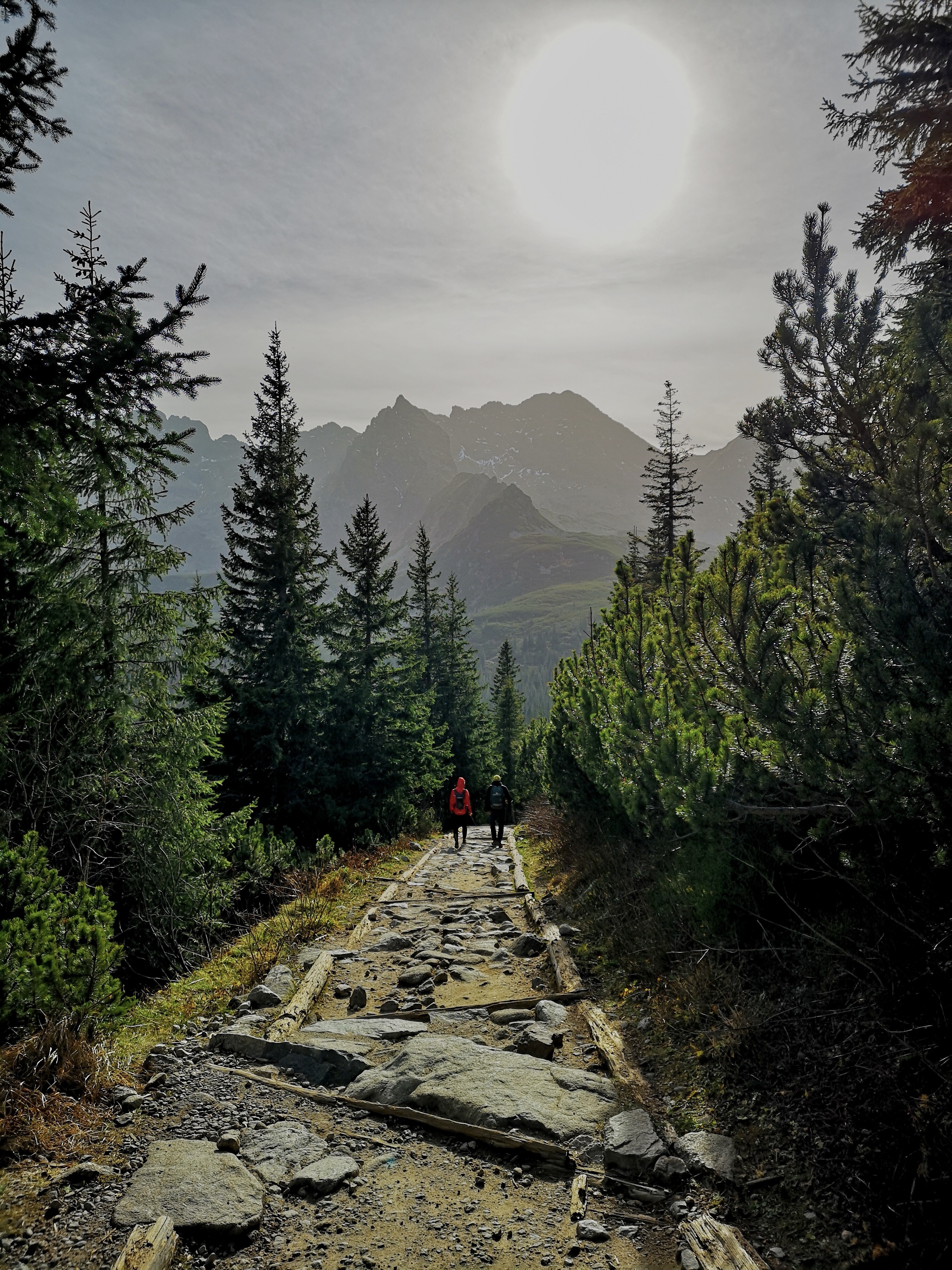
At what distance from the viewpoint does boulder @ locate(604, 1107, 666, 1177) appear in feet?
13.7

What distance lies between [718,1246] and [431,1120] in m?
1.98

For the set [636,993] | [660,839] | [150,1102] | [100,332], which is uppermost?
[100,332]

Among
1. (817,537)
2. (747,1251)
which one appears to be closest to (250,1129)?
(747,1251)

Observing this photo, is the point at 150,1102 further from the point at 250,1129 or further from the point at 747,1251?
the point at 747,1251

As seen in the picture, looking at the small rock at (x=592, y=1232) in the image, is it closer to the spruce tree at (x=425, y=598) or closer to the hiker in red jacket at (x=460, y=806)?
the hiker in red jacket at (x=460, y=806)

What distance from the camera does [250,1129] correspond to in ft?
15.1

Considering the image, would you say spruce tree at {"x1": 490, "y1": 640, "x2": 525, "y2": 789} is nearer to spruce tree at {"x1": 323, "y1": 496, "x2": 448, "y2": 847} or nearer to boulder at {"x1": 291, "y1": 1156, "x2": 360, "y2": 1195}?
spruce tree at {"x1": 323, "y1": 496, "x2": 448, "y2": 847}

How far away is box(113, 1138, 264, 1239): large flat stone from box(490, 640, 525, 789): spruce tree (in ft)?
155

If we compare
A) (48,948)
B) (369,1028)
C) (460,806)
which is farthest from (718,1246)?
(460,806)

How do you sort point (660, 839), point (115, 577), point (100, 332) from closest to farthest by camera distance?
point (100, 332), point (660, 839), point (115, 577)

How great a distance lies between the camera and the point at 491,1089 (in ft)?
16.4

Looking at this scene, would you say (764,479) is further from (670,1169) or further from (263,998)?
(670,1169)

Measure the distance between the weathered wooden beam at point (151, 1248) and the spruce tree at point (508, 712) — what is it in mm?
47962

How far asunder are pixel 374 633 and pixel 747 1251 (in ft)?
66.3
